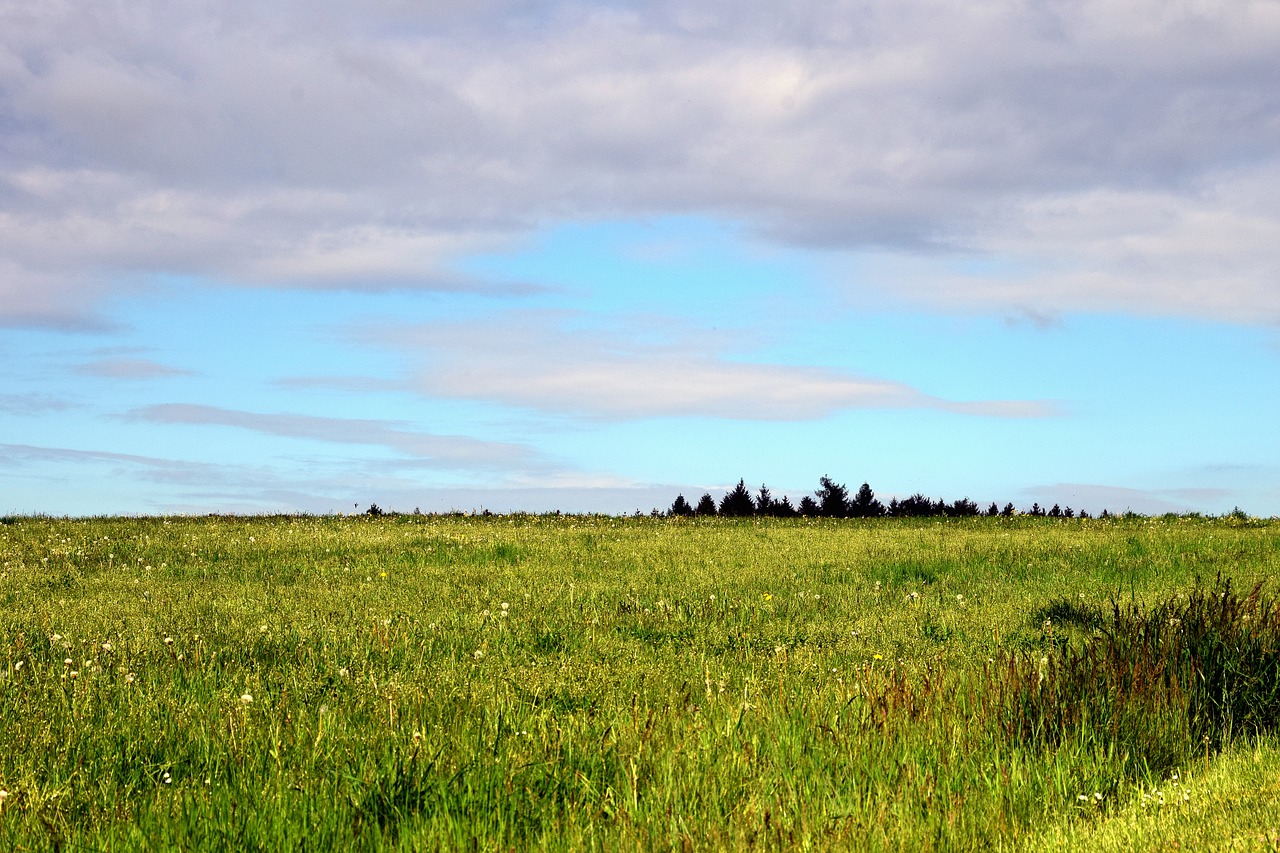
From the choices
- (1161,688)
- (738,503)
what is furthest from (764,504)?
(1161,688)

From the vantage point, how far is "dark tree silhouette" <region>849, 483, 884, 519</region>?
2934cm

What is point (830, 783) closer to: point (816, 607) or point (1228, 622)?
point (1228, 622)

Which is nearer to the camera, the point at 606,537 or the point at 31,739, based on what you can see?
the point at 31,739

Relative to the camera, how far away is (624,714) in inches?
271

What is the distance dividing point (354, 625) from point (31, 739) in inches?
162

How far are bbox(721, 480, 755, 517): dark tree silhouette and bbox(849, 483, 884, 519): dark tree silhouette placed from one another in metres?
3.01

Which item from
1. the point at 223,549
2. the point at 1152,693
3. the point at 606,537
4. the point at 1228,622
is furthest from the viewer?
the point at 606,537

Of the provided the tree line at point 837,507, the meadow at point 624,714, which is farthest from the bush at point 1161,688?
the tree line at point 837,507

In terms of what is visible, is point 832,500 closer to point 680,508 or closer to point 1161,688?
point 680,508

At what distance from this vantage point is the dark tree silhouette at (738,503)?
97.5ft

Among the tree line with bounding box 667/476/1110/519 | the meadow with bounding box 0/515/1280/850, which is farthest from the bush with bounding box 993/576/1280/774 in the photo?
the tree line with bounding box 667/476/1110/519

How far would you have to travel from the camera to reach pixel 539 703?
746 cm

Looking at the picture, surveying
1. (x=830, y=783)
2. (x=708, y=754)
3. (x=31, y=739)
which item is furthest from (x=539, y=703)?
(x=31, y=739)

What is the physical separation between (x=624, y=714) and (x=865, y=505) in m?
24.3
